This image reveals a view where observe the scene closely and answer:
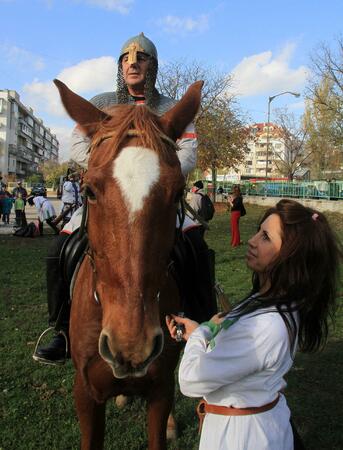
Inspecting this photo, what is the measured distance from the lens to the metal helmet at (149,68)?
3.69m

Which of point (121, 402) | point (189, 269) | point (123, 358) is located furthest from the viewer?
point (121, 402)

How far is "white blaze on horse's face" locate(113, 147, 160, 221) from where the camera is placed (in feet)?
6.93

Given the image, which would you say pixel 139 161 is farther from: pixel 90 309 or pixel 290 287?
pixel 90 309

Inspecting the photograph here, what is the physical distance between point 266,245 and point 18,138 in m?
131

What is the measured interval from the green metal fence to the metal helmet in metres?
25.7

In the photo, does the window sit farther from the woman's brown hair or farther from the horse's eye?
the woman's brown hair

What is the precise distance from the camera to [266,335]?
6.59 feet

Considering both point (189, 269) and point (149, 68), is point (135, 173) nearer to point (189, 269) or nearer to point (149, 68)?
point (189, 269)

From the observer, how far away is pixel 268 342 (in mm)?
2000

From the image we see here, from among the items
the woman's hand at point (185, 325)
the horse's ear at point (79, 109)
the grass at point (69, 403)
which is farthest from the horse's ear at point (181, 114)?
the grass at point (69, 403)

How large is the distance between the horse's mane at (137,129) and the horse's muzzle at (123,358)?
3.20 feet

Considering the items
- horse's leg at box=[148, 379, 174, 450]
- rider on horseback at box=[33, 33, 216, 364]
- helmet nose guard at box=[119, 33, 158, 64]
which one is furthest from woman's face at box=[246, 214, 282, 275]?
helmet nose guard at box=[119, 33, 158, 64]

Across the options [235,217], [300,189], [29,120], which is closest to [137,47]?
[235,217]

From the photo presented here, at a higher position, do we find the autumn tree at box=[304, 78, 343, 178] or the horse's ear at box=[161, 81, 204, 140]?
the autumn tree at box=[304, 78, 343, 178]
